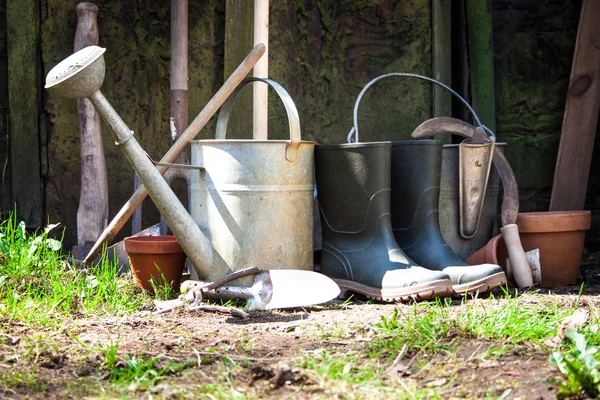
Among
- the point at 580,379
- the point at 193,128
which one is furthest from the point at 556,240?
the point at 580,379

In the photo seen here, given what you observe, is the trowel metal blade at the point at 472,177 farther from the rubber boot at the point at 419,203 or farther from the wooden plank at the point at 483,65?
the wooden plank at the point at 483,65

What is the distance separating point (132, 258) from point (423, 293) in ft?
3.45

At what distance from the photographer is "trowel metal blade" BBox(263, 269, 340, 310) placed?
8.15 ft

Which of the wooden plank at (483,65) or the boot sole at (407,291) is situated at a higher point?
the wooden plank at (483,65)

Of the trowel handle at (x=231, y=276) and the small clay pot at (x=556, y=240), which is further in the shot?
the small clay pot at (x=556, y=240)

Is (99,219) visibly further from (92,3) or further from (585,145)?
(585,145)

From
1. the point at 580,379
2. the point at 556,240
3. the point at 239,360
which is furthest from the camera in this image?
the point at 556,240

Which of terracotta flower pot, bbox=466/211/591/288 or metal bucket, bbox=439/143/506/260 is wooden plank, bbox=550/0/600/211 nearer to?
terracotta flower pot, bbox=466/211/591/288

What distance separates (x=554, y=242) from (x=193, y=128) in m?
1.49

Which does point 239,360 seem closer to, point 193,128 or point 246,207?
point 246,207

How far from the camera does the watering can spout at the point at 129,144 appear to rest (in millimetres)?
2311

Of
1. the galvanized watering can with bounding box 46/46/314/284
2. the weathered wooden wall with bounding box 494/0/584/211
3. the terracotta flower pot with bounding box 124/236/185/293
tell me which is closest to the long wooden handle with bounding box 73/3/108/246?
the terracotta flower pot with bounding box 124/236/185/293

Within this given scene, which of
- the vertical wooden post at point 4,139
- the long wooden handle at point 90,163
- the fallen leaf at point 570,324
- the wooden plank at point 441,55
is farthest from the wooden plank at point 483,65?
the vertical wooden post at point 4,139

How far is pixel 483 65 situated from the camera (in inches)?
141
